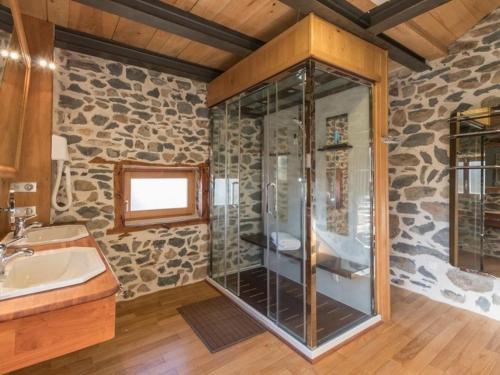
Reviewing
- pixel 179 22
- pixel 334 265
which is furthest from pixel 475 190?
pixel 179 22

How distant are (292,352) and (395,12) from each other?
270cm

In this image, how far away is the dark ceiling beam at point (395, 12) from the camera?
1.85 m

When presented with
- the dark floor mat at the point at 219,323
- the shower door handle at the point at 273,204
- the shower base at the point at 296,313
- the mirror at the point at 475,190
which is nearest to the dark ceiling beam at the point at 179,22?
the shower door handle at the point at 273,204

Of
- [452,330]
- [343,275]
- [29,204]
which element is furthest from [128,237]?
[452,330]

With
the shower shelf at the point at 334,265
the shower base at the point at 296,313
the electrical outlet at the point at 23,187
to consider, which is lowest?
the shower base at the point at 296,313

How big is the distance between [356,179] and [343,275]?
3.20 ft

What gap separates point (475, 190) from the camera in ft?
8.46

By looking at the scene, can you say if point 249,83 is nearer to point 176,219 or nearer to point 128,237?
point 176,219

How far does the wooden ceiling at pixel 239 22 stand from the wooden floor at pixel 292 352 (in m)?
2.66

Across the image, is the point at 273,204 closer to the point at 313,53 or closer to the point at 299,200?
the point at 299,200

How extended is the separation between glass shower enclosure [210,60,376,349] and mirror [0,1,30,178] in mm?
1844

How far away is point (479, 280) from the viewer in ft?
8.44

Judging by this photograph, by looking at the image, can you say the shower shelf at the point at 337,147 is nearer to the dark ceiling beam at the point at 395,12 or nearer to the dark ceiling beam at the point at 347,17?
the dark ceiling beam at the point at 347,17

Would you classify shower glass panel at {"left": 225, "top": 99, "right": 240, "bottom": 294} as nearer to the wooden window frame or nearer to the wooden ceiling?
the wooden window frame
